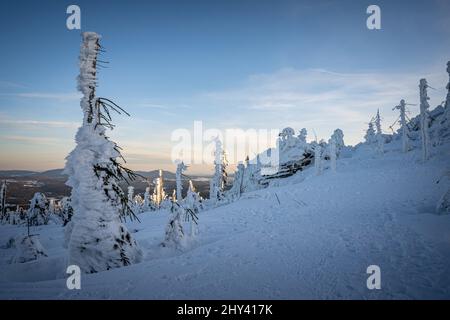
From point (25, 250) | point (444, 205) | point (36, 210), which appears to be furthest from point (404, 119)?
point (36, 210)

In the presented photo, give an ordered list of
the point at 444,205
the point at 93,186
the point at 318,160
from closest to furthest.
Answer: the point at 93,186, the point at 444,205, the point at 318,160

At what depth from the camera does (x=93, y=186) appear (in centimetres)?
778

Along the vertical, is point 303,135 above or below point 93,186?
above

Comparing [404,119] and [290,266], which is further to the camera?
[404,119]

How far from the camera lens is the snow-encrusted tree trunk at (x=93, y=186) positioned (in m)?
7.69

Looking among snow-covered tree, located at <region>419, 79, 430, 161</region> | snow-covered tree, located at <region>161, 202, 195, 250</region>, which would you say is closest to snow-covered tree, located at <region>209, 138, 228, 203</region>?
snow-covered tree, located at <region>419, 79, 430, 161</region>

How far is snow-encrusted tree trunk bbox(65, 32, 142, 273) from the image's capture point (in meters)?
7.69

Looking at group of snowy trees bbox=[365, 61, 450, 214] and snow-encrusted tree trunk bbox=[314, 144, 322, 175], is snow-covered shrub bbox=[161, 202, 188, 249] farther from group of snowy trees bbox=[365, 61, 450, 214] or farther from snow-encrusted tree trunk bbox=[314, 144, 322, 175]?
snow-encrusted tree trunk bbox=[314, 144, 322, 175]

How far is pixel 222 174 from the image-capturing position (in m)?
49.1

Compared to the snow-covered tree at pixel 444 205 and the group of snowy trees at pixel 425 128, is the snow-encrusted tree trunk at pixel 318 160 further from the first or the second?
the snow-covered tree at pixel 444 205

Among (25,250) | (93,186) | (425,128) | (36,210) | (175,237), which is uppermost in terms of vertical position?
(425,128)

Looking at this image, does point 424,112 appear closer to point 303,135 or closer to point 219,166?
point 303,135

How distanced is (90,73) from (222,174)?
1640 inches
